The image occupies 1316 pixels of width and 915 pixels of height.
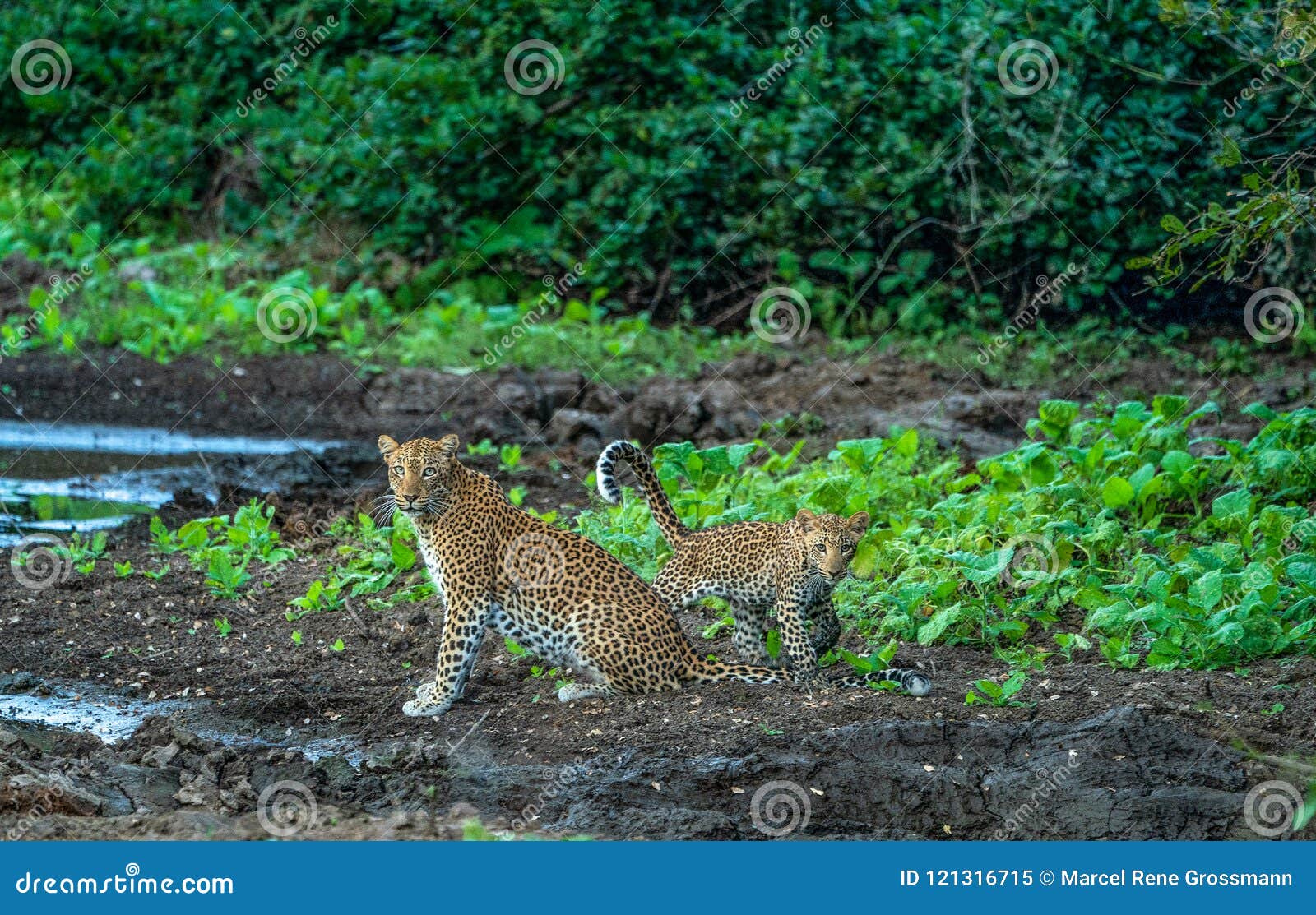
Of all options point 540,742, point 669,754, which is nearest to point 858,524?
point 669,754

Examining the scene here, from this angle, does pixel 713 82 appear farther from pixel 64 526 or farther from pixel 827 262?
pixel 64 526

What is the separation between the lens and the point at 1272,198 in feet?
25.2

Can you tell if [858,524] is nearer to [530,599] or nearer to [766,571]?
[766,571]

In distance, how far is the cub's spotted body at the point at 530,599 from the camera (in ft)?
25.4

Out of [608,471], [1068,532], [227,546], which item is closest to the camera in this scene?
[608,471]

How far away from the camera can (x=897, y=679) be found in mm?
7734

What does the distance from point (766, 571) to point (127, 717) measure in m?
3.54

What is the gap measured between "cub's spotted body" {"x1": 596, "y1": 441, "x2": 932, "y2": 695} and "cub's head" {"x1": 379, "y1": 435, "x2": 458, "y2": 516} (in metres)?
0.96

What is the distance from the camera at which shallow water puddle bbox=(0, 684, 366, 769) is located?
7.52 meters

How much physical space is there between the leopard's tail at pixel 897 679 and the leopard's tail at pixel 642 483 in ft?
4.79

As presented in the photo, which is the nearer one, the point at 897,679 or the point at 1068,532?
the point at 897,679

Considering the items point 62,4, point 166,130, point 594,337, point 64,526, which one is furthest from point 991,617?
point 62,4

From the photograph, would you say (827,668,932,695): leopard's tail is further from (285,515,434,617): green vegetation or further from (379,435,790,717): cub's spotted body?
(285,515,434,617): green vegetation

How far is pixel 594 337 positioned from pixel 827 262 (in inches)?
128
